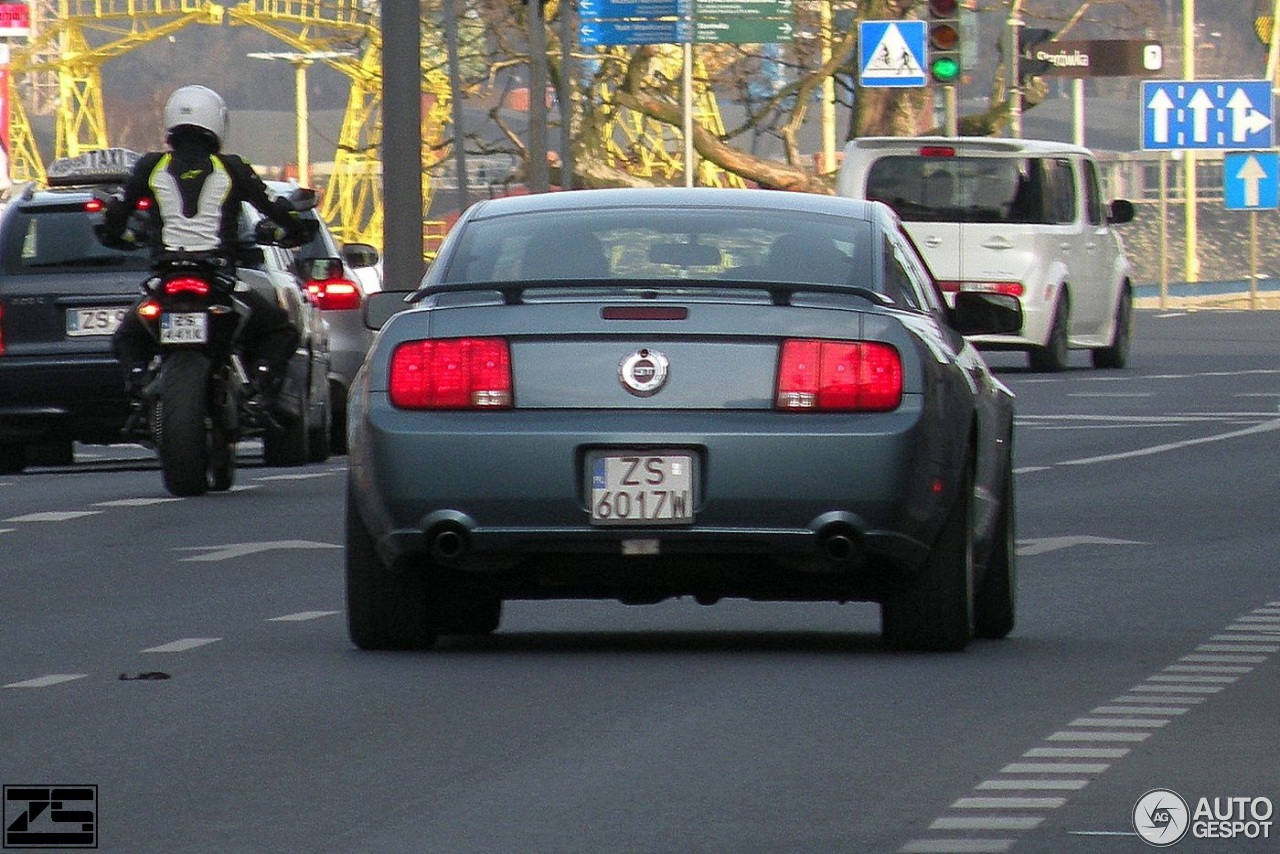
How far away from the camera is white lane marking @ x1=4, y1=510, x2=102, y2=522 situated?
610 inches

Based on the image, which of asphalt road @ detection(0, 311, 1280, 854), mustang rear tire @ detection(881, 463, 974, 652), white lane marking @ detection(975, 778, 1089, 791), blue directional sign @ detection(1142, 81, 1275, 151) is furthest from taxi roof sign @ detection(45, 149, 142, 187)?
Result: blue directional sign @ detection(1142, 81, 1275, 151)

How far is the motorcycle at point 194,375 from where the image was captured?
630 inches

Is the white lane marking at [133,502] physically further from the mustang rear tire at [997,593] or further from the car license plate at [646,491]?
the car license plate at [646,491]

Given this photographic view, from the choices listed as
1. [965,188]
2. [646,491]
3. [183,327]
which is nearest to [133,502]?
[183,327]

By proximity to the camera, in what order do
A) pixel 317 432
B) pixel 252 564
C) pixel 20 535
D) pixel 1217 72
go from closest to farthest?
pixel 252 564 < pixel 20 535 < pixel 317 432 < pixel 1217 72

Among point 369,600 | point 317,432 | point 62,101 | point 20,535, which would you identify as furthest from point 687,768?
point 62,101

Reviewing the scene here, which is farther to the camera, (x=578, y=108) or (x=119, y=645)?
(x=578, y=108)

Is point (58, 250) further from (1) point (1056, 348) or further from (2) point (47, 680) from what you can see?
(1) point (1056, 348)

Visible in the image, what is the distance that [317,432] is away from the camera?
64.8ft

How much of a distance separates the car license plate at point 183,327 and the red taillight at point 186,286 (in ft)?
0.41

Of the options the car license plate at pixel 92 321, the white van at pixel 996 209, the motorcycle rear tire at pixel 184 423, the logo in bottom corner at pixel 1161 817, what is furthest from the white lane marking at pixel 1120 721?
the white van at pixel 996 209

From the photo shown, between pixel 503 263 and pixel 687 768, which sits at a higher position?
pixel 503 263

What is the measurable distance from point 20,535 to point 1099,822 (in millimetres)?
8738

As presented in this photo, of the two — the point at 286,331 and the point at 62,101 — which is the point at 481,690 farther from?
the point at 62,101
